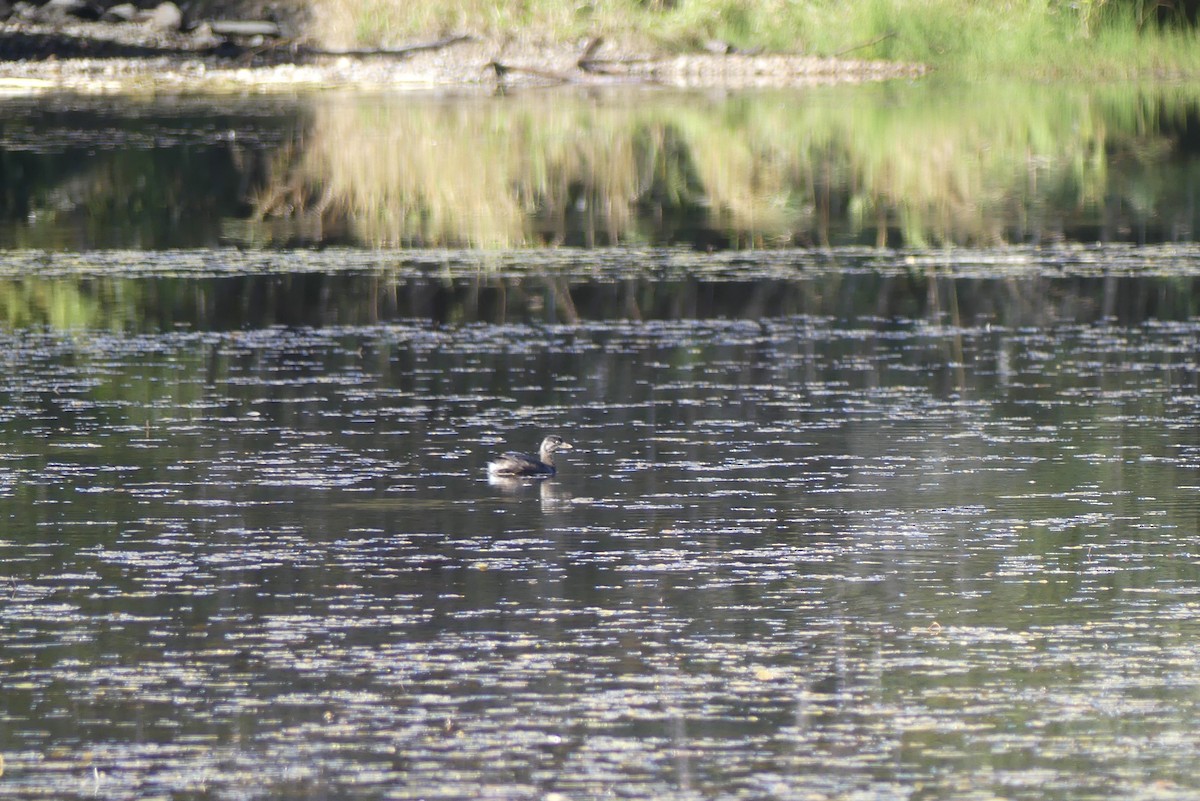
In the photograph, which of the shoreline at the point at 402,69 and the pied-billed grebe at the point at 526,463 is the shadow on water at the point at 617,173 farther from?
the pied-billed grebe at the point at 526,463

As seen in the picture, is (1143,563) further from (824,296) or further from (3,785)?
(824,296)

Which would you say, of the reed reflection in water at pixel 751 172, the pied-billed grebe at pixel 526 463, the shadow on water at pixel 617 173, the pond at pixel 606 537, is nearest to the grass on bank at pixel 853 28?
the shadow on water at pixel 617 173

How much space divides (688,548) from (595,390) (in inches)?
165

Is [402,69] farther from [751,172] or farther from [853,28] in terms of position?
[751,172]

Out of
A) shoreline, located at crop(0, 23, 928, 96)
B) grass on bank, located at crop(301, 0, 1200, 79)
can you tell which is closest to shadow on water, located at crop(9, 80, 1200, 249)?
grass on bank, located at crop(301, 0, 1200, 79)

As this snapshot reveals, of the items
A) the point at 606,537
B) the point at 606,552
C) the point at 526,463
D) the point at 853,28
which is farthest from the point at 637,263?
the point at 853,28

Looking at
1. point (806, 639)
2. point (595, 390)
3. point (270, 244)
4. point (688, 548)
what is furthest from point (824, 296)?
point (806, 639)

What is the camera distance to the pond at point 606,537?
277 inches

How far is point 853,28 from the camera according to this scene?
144 ft

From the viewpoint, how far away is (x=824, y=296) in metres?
17.4

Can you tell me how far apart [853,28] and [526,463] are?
3426 centimetres

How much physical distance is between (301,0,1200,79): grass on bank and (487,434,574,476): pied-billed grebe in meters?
31.2

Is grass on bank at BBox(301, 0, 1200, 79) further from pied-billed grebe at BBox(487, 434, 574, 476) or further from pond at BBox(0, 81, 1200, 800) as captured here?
pied-billed grebe at BBox(487, 434, 574, 476)

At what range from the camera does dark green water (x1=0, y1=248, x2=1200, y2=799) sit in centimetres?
701
